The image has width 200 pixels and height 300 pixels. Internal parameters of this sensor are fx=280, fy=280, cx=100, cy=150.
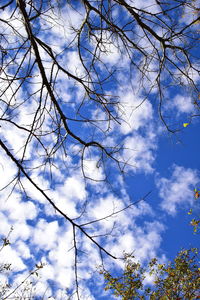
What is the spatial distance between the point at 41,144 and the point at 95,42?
115 centimetres

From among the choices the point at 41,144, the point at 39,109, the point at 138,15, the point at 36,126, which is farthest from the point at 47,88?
the point at 138,15

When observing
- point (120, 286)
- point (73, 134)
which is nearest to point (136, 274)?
point (120, 286)

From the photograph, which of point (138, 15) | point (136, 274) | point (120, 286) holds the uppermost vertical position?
point (136, 274)

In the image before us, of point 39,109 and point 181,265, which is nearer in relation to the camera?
point 39,109

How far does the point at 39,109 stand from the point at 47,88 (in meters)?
0.19

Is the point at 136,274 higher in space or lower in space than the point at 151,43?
higher

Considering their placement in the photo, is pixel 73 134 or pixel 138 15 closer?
pixel 138 15

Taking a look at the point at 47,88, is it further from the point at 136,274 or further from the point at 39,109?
the point at 136,274

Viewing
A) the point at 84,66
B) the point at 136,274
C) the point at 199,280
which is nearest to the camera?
the point at 84,66

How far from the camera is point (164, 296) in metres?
11.4

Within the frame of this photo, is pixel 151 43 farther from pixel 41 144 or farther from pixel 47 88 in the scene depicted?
pixel 41 144

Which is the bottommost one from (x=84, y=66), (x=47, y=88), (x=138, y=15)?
(x=47, y=88)

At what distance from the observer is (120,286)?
11.7 metres

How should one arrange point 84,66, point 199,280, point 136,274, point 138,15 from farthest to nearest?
1. point 136,274
2. point 199,280
3. point 84,66
4. point 138,15
